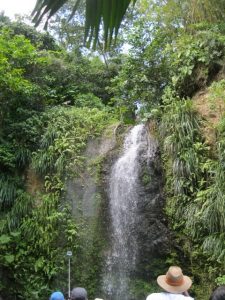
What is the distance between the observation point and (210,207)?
21.6 ft

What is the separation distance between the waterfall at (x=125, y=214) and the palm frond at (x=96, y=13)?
723 cm

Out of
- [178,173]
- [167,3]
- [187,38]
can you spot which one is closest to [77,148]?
[178,173]

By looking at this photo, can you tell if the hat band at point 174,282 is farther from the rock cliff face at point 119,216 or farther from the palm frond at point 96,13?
the rock cliff face at point 119,216

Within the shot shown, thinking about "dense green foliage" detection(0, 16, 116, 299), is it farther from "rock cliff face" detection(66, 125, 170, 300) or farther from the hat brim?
the hat brim

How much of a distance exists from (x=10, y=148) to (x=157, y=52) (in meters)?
4.67

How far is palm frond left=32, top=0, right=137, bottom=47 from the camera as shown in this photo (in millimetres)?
455

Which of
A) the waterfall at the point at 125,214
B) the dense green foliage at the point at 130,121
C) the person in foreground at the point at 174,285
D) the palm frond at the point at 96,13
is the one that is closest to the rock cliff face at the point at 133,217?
the waterfall at the point at 125,214

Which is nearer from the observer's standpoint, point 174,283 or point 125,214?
point 174,283

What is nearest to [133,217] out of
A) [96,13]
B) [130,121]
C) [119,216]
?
[119,216]

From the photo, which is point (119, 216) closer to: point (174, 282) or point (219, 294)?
point (174, 282)

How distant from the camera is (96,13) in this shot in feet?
1.55

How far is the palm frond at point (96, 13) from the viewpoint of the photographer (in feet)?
1.49

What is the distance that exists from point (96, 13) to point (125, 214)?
7660 mm

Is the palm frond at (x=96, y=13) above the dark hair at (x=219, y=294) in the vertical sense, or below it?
above
